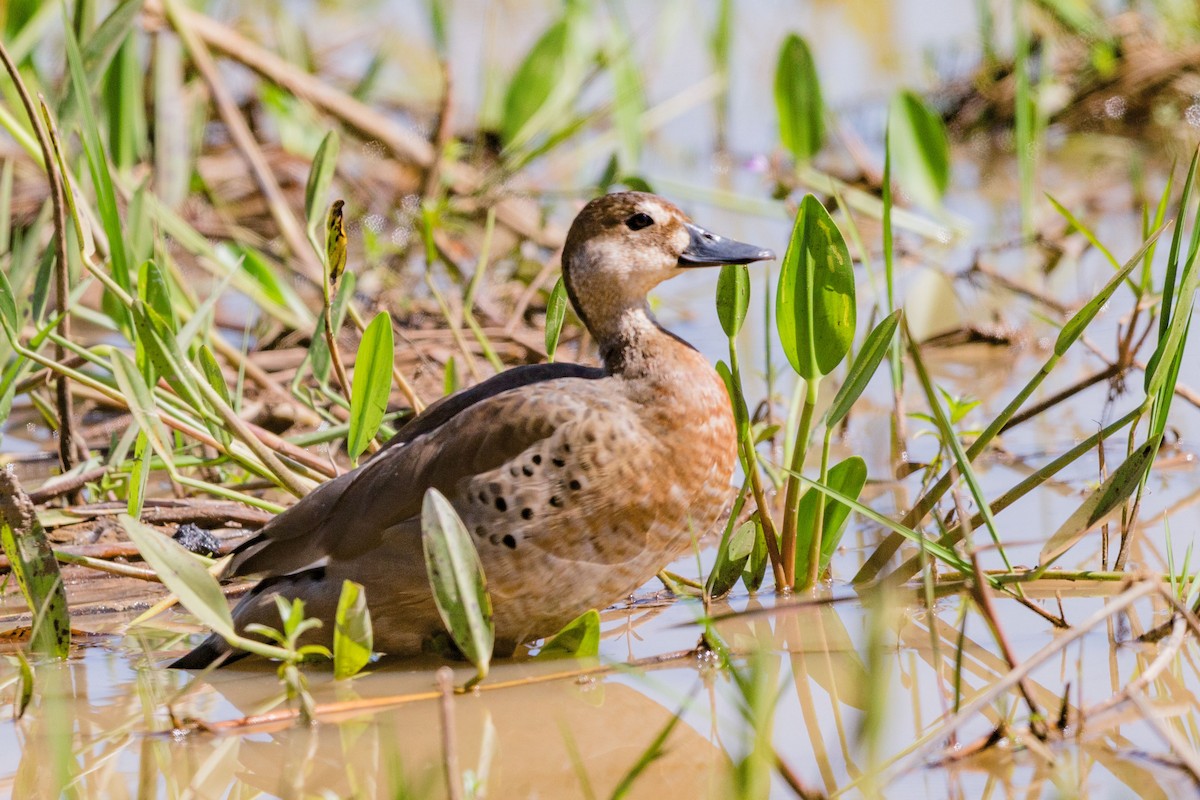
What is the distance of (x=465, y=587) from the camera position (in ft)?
9.40

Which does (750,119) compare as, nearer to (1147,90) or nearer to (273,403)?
(1147,90)

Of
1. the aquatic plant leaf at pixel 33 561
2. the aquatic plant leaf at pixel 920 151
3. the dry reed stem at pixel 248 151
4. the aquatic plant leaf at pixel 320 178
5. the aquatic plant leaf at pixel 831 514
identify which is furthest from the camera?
the aquatic plant leaf at pixel 920 151

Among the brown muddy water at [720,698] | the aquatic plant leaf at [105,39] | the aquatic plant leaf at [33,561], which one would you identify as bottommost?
the brown muddy water at [720,698]

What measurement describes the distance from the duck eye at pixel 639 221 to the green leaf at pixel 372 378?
0.62 metres

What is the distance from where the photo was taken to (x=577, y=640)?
3.32 m

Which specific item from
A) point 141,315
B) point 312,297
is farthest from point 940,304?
point 141,315

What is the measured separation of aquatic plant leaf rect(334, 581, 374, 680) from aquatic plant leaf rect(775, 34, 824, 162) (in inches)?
148

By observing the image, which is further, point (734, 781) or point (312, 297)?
point (312, 297)

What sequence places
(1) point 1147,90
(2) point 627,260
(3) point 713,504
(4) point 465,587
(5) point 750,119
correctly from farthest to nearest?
(5) point 750,119, (1) point 1147,90, (2) point 627,260, (3) point 713,504, (4) point 465,587

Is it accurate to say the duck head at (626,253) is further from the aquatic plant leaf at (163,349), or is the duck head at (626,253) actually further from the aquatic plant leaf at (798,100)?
the aquatic plant leaf at (798,100)

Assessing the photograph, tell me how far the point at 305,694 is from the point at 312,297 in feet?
13.2

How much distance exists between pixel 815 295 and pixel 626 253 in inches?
24.1

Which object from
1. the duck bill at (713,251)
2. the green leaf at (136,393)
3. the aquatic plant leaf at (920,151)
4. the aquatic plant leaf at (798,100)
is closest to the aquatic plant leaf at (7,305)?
the green leaf at (136,393)

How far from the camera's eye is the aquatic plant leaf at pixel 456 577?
111 inches
